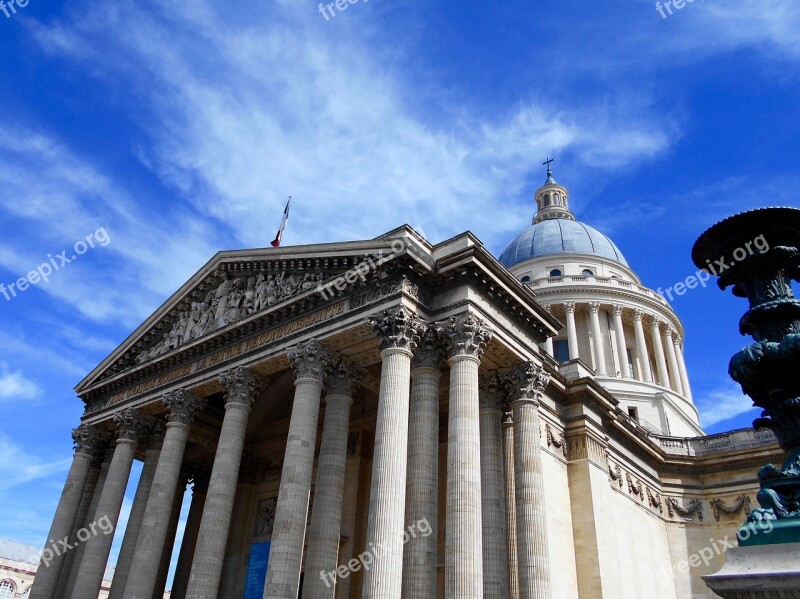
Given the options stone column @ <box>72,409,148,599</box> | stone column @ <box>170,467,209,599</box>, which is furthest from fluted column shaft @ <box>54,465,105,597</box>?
stone column @ <box>170,467,209,599</box>

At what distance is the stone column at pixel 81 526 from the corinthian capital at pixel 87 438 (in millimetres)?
855

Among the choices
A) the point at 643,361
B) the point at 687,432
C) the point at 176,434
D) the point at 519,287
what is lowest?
the point at 176,434

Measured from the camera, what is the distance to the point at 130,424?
30.8 metres

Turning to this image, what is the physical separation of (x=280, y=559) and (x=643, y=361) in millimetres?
36378

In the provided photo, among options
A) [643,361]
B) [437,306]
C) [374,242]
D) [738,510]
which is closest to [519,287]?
[437,306]

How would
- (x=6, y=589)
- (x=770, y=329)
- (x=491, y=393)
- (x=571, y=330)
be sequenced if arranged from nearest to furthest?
(x=770, y=329)
(x=491, y=393)
(x=571, y=330)
(x=6, y=589)

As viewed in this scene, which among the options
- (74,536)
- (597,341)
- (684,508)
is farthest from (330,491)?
(597,341)

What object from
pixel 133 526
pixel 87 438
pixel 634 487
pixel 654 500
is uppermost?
pixel 87 438

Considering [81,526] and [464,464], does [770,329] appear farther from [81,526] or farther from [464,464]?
[81,526]

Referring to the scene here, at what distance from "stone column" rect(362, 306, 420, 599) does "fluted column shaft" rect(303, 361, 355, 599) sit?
283 centimetres

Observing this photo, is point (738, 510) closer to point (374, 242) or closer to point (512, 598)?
point (512, 598)

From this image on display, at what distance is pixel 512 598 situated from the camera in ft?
74.3

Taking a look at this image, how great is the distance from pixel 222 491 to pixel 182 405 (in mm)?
5680

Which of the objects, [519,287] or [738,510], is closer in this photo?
[519,287]
